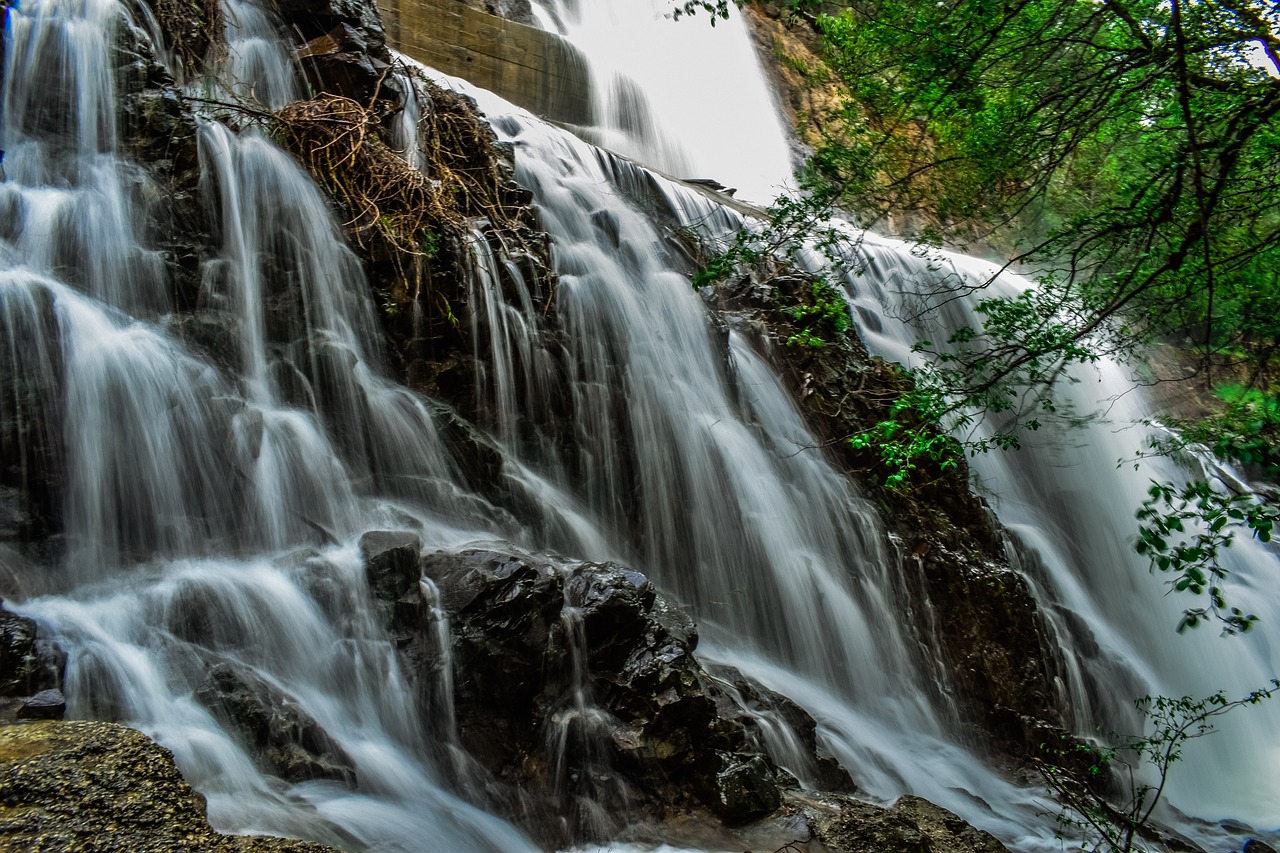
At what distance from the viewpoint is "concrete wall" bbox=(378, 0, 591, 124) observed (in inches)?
467

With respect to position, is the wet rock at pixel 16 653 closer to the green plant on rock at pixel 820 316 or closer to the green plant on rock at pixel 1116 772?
the green plant on rock at pixel 1116 772

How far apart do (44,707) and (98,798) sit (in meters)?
1.11

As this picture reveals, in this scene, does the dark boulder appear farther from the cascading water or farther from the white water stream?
the cascading water

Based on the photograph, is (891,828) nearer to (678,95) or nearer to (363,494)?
(363,494)

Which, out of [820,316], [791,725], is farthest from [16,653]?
[820,316]

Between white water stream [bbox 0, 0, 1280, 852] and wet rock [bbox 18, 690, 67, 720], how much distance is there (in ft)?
0.87

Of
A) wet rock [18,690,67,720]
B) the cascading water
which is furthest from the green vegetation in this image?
the cascading water

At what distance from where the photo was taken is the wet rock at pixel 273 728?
3797 mm

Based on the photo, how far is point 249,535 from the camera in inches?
199

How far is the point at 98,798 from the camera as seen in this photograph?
2463 millimetres

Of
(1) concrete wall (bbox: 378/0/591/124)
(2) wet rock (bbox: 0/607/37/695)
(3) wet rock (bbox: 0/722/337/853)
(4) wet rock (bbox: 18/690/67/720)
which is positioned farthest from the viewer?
(1) concrete wall (bbox: 378/0/591/124)

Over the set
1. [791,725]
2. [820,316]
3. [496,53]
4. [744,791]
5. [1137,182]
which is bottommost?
[744,791]

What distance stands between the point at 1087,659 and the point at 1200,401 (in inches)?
372

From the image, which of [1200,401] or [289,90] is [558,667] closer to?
[289,90]
